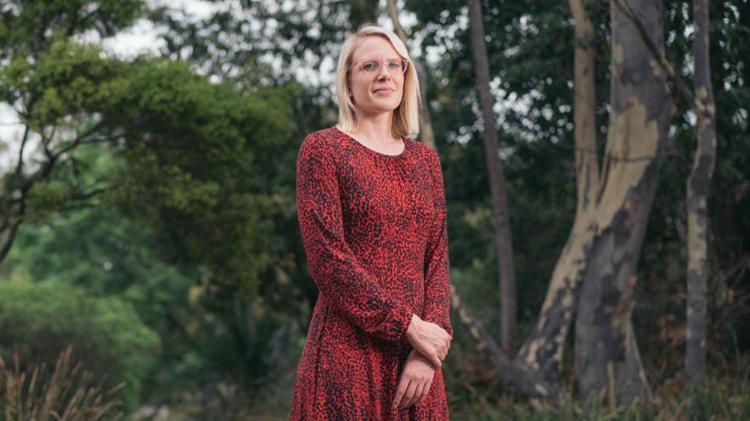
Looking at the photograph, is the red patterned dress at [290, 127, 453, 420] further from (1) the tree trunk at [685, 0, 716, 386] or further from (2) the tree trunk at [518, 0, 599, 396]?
(2) the tree trunk at [518, 0, 599, 396]

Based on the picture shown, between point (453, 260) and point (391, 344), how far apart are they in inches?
388

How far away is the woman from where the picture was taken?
265 centimetres

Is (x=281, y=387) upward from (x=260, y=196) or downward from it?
downward

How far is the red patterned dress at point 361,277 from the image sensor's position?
264cm

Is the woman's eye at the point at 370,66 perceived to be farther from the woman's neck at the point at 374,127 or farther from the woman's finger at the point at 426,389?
the woman's finger at the point at 426,389

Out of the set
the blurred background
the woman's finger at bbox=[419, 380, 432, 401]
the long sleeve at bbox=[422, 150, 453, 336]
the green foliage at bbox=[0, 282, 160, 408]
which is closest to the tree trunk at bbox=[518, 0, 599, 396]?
the blurred background

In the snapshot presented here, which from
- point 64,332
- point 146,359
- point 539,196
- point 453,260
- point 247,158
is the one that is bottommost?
point 146,359

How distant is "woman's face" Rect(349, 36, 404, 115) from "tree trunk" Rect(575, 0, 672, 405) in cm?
535

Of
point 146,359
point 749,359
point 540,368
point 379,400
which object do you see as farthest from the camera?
A: point 146,359

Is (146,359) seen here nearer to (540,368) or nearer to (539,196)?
(539,196)

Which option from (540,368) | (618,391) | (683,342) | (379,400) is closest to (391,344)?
(379,400)

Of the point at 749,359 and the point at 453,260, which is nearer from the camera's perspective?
the point at 749,359

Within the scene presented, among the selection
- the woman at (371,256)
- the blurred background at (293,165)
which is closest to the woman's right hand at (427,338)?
the woman at (371,256)

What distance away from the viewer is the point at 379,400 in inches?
109
